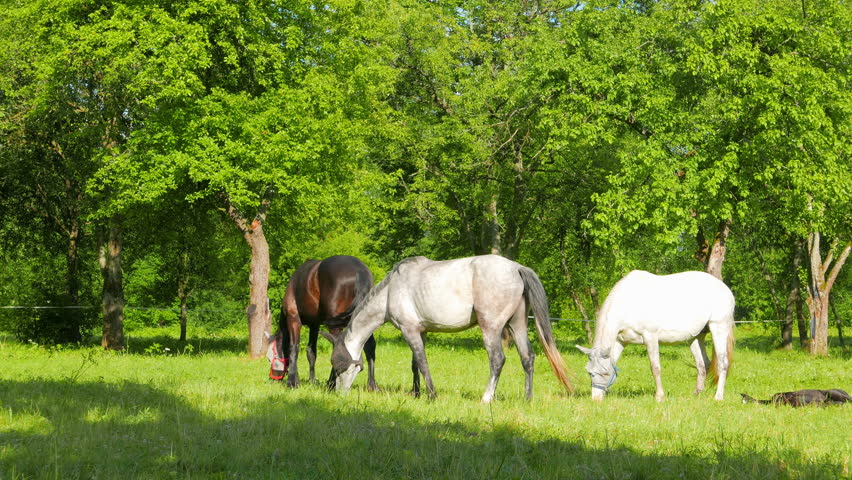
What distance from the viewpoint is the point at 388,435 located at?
6.87 m

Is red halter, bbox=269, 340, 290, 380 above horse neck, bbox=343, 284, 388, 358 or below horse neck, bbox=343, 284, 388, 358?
below

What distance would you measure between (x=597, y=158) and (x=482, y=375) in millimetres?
13464

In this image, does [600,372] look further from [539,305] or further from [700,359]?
[700,359]

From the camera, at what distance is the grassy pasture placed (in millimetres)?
5707

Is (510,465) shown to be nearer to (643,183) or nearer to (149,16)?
(643,183)

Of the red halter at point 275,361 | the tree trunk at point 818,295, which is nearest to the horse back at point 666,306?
the red halter at point 275,361

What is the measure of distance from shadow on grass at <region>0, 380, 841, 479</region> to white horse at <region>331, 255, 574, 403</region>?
2.93m

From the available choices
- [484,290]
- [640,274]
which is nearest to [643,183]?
[640,274]

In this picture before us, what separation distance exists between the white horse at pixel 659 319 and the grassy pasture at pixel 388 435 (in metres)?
0.54

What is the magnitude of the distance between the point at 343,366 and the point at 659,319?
516 centimetres

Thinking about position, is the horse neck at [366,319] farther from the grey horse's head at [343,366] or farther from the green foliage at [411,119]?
the green foliage at [411,119]

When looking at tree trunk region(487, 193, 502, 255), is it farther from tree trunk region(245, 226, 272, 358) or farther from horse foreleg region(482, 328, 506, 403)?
horse foreleg region(482, 328, 506, 403)

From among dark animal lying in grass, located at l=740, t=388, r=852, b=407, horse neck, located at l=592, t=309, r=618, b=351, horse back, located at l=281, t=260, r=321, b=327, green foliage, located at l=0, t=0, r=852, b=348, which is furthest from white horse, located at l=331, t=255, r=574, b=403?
green foliage, located at l=0, t=0, r=852, b=348

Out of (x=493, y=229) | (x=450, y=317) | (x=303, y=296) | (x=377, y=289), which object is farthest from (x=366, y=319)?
(x=493, y=229)
